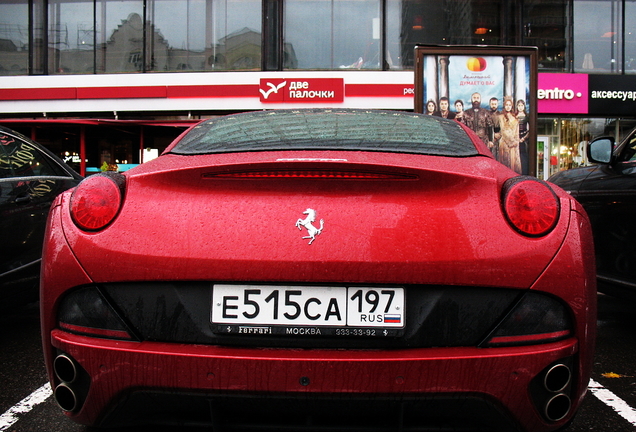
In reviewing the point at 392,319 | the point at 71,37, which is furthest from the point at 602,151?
the point at 71,37

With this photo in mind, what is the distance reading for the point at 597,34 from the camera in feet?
62.0

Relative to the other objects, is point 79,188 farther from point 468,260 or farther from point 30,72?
point 30,72

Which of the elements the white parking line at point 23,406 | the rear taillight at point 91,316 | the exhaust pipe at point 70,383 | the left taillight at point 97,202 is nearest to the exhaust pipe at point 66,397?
the exhaust pipe at point 70,383

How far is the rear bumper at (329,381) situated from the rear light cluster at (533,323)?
31mm

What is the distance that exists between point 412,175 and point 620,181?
278 centimetres

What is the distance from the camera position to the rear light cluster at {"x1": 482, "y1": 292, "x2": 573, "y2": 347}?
5.33 ft

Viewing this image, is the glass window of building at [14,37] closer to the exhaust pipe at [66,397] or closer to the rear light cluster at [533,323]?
the exhaust pipe at [66,397]

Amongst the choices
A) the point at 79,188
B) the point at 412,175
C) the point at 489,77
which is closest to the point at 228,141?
the point at 79,188

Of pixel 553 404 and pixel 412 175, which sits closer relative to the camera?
pixel 553 404

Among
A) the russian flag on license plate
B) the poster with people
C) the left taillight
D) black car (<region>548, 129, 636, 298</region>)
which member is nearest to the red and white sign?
the poster with people

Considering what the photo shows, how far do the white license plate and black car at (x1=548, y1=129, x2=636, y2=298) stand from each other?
105 inches

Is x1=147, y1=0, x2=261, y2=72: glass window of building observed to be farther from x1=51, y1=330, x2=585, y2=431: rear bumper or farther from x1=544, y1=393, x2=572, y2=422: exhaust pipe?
x1=544, y1=393, x2=572, y2=422: exhaust pipe

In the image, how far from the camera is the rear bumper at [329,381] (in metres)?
1.54

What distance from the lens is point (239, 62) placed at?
747 inches
